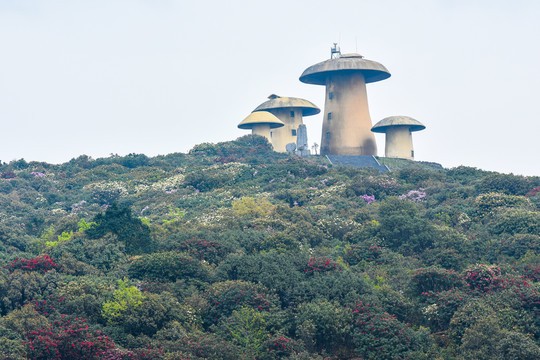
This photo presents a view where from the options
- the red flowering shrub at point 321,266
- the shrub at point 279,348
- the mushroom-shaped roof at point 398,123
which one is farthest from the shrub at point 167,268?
the mushroom-shaped roof at point 398,123

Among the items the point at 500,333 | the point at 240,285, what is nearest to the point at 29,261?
the point at 240,285

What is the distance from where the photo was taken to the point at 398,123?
60.5 metres

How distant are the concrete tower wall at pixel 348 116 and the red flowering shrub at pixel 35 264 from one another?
136ft

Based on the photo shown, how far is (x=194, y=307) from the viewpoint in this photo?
21625 mm

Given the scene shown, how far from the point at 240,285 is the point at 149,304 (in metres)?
3.37

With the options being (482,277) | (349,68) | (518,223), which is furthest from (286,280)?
(349,68)

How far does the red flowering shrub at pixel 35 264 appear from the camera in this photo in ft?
75.5

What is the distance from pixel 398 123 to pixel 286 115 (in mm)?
12453

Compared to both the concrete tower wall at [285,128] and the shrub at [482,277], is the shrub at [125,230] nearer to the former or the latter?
the shrub at [482,277]

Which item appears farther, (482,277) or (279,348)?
(482,277)

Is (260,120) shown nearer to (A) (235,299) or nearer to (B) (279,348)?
(A) (235,299)

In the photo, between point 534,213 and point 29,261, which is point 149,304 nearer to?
point 29,261

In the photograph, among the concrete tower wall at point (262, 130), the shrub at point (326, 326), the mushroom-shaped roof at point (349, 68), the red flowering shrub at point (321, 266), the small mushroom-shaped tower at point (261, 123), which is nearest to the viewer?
the shrub at point (326, 326)

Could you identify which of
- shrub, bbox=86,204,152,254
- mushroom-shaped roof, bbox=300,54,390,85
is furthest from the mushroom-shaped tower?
shrub, bbox=86,204,152,254
